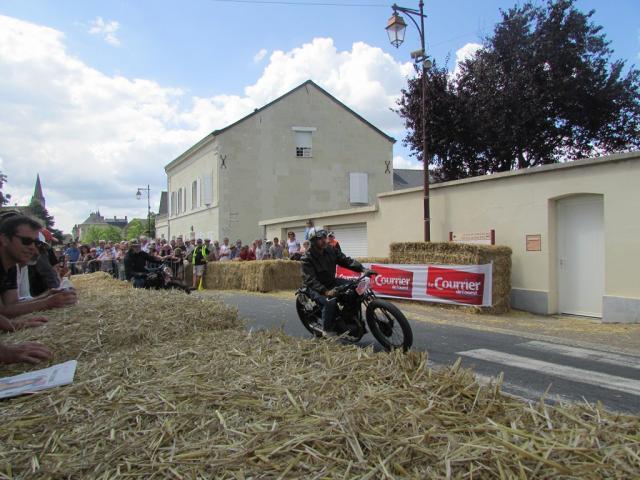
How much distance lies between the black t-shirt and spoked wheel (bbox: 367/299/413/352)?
4062 mm

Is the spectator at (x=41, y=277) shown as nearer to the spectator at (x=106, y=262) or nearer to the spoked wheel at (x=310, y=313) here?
the spoked wheel at (x=310, y=313)

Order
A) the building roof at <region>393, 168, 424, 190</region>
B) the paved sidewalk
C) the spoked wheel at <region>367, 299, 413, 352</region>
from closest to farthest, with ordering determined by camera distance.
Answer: the spoked wheel at <region>367, 299, 413, 352</region> < the paved sidewalk < the building roof at <region>393, 168, 424, 190</region>

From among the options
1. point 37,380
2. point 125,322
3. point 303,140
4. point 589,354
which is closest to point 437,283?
point 589,354

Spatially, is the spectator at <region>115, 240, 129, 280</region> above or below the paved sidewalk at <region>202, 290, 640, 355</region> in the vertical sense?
above

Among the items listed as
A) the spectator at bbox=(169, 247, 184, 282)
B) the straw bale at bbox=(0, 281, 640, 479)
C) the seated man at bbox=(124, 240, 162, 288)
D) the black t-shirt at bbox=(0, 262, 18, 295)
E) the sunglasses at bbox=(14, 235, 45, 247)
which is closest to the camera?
the straw bale at bbox=(0, 281, 640, 479)

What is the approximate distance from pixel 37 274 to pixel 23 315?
225cm

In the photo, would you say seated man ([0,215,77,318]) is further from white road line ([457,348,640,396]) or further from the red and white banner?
the red and white banner

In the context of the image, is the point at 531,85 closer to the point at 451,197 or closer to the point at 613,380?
the point at 451,197

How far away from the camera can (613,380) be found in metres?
5.44

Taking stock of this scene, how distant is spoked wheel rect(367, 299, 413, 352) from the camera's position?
6.09m

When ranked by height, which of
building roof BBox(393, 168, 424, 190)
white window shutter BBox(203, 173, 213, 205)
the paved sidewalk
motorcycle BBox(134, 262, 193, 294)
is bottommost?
the paved sidewalk

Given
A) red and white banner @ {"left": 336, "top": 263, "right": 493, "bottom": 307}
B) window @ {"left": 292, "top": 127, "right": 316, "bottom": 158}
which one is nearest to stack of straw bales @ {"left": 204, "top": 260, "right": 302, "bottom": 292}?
red and white banner @ {"left": 336, "top": 263, "right": 493, "bottom": 307}

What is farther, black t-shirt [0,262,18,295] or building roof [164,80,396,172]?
building roof [164,80,396,172]

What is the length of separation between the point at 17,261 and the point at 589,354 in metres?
7.17
